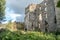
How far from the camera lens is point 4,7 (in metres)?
34.4

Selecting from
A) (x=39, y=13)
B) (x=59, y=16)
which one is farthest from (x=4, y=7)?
(x=59, y=16)

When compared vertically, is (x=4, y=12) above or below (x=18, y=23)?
above

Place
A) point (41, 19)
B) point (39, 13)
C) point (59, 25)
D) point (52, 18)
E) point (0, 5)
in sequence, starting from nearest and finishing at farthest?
point (59, 25) < point (52, 18) < point (0, 5) < point (41, 19) < point (39, 13)

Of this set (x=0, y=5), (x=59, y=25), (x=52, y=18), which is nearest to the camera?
(x=59, y=25)

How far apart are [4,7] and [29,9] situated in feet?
24.2

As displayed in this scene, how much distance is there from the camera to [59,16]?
893 inches

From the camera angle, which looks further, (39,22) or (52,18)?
(39,22)

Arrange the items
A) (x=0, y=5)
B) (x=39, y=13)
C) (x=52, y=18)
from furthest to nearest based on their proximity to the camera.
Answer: (x=39, y=13), (x=0, y=5), (x=52, y=18)

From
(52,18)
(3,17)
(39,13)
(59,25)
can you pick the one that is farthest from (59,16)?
(39,13)

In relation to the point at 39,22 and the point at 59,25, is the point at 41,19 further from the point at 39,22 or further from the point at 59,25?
the point at 59,25

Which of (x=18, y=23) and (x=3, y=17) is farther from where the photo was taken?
(x=18, y=23)

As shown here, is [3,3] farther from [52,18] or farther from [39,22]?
[52,18]

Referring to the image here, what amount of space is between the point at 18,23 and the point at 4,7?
5967mm

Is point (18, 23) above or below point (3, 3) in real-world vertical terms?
below
